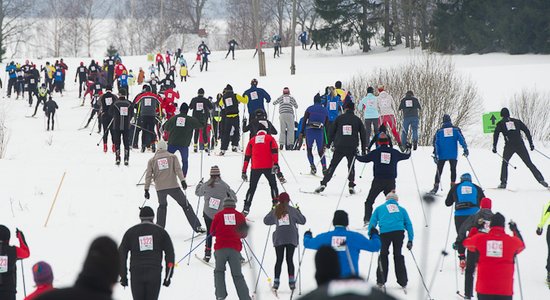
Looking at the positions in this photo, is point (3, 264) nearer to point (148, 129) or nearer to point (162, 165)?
point (162, 165)

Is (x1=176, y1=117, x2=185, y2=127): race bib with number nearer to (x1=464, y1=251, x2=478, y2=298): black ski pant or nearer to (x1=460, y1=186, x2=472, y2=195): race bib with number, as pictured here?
(x1=460, y1=186, x2=472, y2=195): race bib with number

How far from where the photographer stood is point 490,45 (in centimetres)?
4744

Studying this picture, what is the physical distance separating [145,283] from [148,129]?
10630 mm

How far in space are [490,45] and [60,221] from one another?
37.4 meters

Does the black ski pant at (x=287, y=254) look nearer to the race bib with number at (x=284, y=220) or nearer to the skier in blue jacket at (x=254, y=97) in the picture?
the race bib with number at (x=284, y=220)

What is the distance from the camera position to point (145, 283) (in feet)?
30.0

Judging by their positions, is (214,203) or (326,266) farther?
(214,203)

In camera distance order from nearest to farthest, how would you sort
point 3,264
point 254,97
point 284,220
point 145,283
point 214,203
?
point 3,264 → point 145,283 → point 284,220 → point 214,203 → point 254,97

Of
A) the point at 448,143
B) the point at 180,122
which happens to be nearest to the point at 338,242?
the point at 448,143

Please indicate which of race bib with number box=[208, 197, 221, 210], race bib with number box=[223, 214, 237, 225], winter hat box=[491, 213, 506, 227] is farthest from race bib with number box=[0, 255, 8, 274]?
winter hat box=[491, 213, 506, 227]

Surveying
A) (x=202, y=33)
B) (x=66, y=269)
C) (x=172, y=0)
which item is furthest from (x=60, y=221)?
(x=172, y=0)

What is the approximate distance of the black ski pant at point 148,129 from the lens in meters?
19.2

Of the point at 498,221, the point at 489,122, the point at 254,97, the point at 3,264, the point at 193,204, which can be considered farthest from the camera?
the point at 254,97

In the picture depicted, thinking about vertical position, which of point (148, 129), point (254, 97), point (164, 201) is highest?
point (254, 97)
